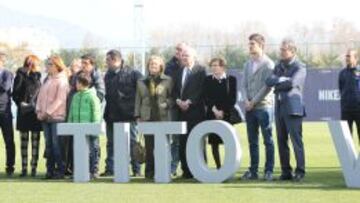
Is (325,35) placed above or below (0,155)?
above

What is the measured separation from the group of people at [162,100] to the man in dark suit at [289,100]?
A: 1 cm

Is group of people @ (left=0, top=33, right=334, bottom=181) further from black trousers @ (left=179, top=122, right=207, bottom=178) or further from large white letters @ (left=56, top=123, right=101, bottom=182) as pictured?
large white letters @ (left=56, top=123, right=101, bottom=182)

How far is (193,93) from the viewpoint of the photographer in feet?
42.9

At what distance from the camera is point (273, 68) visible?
41.9ft

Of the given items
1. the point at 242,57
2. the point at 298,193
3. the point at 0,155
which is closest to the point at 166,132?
the point at 298,193

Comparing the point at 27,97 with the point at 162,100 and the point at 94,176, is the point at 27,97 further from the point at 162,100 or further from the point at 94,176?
the point at 162,100

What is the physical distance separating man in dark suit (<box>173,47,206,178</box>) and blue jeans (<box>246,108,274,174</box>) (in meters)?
0.71

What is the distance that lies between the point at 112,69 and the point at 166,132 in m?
1.68

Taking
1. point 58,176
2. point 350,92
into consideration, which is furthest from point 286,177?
point 58,176

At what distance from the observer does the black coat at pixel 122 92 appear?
44.9ft

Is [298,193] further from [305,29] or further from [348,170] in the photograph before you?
[305,29]

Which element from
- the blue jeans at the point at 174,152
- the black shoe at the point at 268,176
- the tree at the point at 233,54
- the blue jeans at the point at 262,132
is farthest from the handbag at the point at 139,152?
the tree at the point at 233,54

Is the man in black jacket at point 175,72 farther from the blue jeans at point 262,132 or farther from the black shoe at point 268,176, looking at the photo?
the black shoe at point 268,176

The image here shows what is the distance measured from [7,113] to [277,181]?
4370mm
